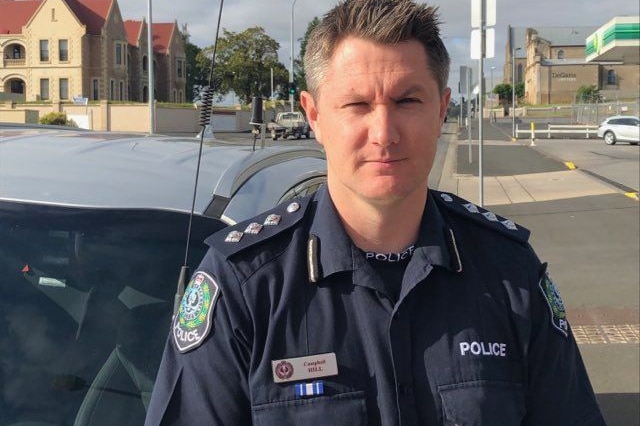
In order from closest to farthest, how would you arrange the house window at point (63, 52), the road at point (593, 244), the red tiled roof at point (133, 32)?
the road at point (593, 244)
the house window at point (63, 52)
the red tiled roof at point (133, 32)

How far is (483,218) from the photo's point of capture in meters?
1.73

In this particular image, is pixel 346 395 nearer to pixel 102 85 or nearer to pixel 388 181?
pixel 388 181

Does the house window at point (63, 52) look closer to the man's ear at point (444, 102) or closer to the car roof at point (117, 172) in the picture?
the car roof at point (117, 172)

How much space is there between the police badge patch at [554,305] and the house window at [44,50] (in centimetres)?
5970

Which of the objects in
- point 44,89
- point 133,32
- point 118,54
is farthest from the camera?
point 133,32

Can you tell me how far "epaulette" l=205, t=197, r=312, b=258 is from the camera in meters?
1.51

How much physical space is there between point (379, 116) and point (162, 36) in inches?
2877

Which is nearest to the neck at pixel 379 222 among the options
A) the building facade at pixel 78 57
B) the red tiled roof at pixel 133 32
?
the building facade at pixel 78 57

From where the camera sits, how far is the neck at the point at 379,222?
153 centimetres

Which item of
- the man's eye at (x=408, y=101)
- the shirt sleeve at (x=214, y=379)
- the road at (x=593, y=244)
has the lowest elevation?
the road at (x=593, y=244)

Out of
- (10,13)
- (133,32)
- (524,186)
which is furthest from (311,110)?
(133,32)

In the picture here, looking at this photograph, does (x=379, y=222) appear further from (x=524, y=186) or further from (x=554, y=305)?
(x=524, y=186)

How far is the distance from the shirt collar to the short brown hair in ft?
0.99

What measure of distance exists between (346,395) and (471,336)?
12.2 inches
